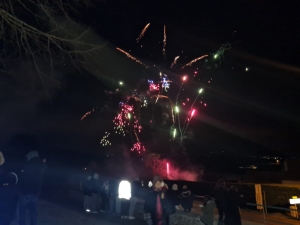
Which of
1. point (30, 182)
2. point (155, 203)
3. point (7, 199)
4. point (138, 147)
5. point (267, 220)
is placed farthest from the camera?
point (138, 147)

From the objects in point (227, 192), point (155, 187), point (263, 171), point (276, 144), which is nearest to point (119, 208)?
point (155, 187)

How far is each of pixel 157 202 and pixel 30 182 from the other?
10.5 feet

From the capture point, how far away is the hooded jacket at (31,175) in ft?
21.4

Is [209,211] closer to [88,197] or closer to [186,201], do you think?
[186,201]

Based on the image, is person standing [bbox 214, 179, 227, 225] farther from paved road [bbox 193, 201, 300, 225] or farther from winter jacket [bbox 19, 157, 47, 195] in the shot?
winter jacket [bbox 19, 157, 47, 195]

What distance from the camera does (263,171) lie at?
863 inches

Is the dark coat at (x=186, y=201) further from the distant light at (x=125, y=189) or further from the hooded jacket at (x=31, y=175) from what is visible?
the hooded jacket at (x=31, y=175)

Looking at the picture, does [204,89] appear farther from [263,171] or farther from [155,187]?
[155,187]

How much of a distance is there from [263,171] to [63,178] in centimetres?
1682

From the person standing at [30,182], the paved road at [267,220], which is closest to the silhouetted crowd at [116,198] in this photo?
the person standing at [30,182]

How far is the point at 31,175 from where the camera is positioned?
658cm

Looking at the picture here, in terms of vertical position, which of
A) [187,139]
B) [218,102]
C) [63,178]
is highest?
[218,102]

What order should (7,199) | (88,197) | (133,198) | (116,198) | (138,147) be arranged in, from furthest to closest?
1. (138,147)
2. (88,197)
3. (116,198)
4. (133,198)
5. (7,199)

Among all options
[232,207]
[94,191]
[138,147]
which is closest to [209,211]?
[232,207]
